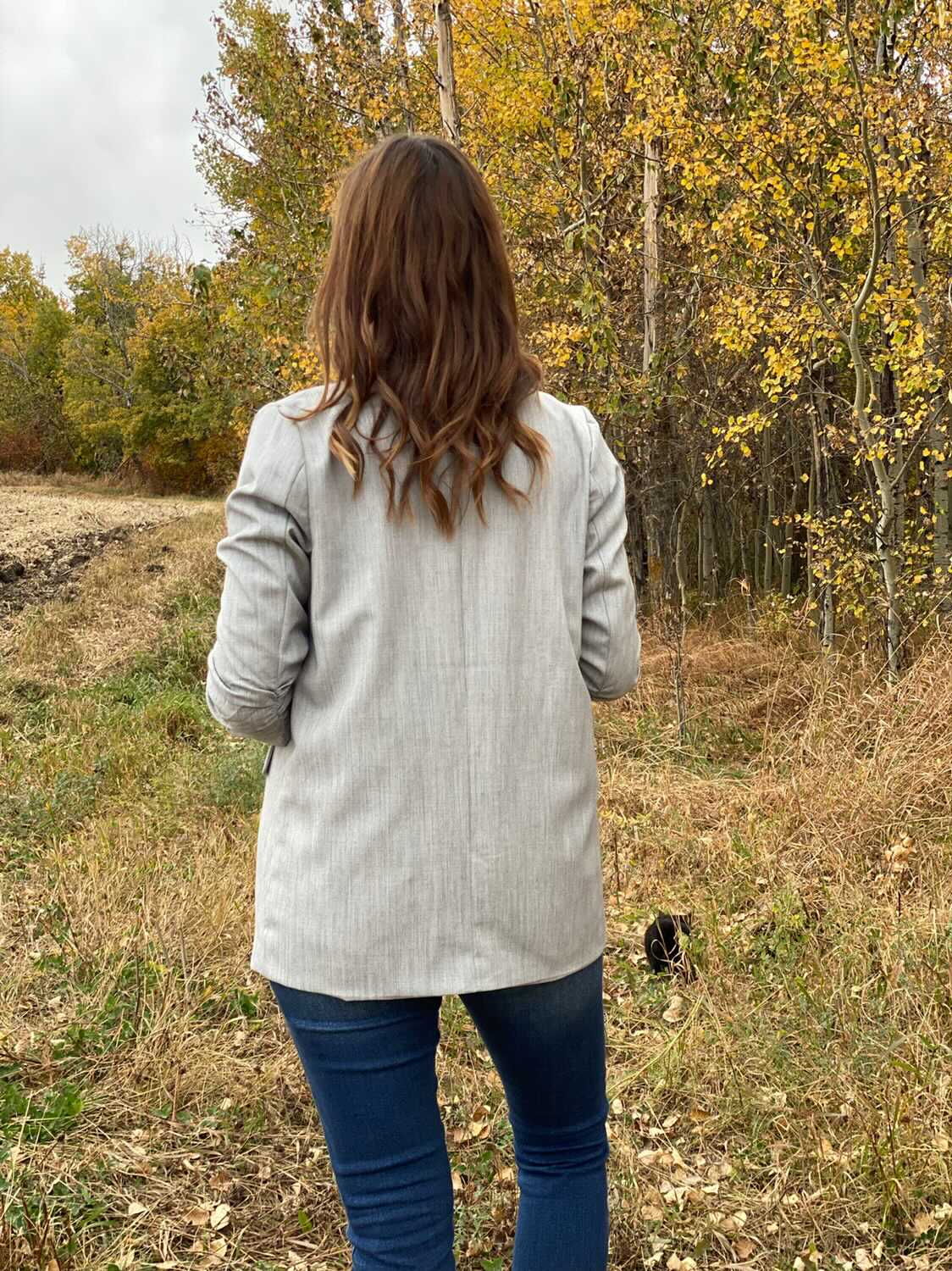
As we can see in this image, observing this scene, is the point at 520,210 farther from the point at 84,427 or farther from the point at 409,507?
the point at 84,427

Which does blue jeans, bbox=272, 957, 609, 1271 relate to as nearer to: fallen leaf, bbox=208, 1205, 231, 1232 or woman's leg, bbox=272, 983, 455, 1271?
woman's leg, bbox=272, 983, 455, 1271

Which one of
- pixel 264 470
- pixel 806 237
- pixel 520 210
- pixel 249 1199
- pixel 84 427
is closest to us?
pixel 264 470

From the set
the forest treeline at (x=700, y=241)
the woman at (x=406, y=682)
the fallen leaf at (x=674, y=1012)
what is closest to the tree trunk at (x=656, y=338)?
the forest treeline at (x=700, y=241)

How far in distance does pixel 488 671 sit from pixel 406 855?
0.23 metres

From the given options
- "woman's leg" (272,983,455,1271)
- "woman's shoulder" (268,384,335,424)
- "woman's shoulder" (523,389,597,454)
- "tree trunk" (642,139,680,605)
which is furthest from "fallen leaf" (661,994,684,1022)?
"tree trunk" (642,139,680,605)

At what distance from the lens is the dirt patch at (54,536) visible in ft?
38.5

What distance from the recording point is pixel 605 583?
1404 millimetres

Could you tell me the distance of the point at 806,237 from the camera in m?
6.39

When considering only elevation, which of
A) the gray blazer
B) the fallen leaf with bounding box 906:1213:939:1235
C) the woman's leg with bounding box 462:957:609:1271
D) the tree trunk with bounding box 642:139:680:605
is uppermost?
the tree trunk with bounding box 642:139:680:605

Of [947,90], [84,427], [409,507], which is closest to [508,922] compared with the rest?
[409,507]

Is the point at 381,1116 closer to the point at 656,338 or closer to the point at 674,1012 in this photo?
the point at 674,1012

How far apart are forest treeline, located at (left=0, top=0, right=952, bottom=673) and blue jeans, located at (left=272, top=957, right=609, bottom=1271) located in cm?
487

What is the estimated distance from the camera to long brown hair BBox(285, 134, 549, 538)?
1.24m

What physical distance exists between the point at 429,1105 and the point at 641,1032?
1999mm
